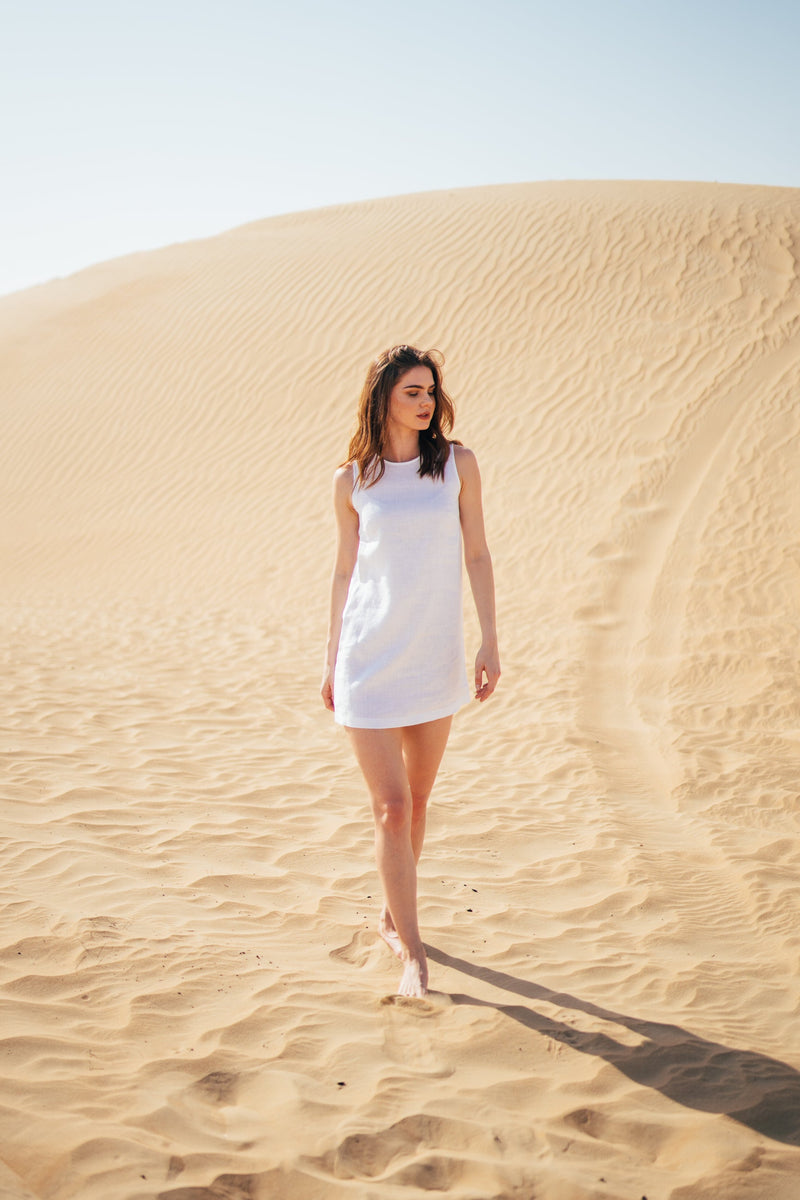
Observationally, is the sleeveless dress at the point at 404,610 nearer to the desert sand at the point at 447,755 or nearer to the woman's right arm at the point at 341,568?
the woman's right arm at the point at 341,568

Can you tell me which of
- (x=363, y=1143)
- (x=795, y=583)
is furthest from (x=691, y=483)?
(x=363, y=1143)

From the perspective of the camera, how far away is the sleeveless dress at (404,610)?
287 centimetres

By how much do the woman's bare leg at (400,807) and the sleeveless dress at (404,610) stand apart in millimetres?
73

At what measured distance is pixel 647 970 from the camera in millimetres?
3348

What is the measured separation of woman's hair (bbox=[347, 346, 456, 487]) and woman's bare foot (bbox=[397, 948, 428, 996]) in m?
1.52

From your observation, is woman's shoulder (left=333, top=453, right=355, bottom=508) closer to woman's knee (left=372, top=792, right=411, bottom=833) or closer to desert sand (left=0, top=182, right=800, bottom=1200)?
woman's knee (left=372, top=792, right=411, bottom=833)

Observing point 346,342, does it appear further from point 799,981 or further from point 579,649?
point 799,981

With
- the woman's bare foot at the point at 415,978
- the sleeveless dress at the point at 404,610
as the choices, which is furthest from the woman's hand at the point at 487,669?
the woman's bare foot at the point at 415,978

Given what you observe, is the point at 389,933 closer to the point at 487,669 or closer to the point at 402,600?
the point at 487,669

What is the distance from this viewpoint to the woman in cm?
287

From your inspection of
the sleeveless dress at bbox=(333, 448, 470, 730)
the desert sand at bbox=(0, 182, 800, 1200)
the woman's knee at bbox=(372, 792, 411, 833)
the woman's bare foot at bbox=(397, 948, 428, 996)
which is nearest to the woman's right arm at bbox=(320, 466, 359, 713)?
the sleeveless dress at bbox=(333, 448, 470, 730)

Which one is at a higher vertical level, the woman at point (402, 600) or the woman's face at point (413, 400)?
the woman's face at point (413, 400)

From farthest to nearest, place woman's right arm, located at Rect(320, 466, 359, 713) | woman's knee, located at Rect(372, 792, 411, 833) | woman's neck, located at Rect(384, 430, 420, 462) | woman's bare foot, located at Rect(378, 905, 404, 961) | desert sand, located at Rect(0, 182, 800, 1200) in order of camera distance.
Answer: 1. woman's bare foot, located at Rect(378, 905, 404, 961)
2. woman's right arm, located at Rect(320, 466, 359, 713)
3. woman's neck, located at Rect(384, 430, 420, 462)
4. woman's knee, located at Rect(372, 792, 411, 833)
5. desert sand, located at Rect(0, 182, 800, 1200)

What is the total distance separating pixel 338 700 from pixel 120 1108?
1.25 meters
